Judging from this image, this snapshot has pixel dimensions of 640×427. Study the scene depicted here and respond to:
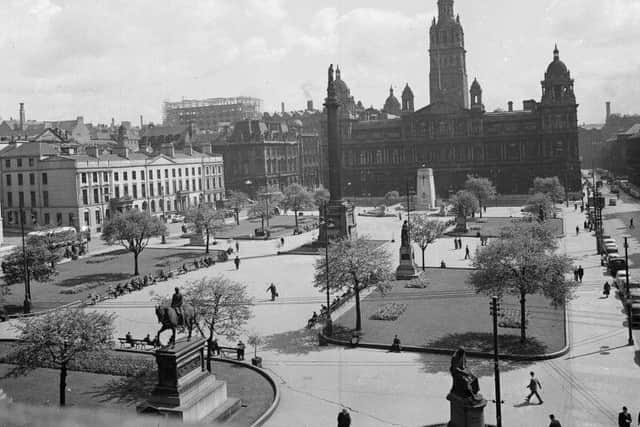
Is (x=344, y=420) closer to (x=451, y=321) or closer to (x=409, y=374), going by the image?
(x=409, y=374)

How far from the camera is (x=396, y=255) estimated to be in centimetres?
6194

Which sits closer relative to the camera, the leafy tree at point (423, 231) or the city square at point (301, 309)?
the city square at point (301, 309)

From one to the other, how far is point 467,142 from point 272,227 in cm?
5956

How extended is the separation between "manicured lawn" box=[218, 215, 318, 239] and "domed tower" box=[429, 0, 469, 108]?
247 feet

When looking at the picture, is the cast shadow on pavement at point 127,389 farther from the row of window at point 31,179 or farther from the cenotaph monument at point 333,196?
the row of window at point 31,179

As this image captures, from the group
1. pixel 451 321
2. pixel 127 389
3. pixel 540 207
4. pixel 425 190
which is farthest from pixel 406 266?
pixel 425 190

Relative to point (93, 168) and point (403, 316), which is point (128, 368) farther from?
point (93, 168)

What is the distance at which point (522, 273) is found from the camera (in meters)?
31.9

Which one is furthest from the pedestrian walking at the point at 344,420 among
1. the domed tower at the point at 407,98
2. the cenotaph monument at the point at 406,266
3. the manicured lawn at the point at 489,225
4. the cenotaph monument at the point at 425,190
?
the domed tower at the point at 407,98

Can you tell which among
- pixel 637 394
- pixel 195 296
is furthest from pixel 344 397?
pixel 637 394

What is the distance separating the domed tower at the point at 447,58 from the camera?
161625mm

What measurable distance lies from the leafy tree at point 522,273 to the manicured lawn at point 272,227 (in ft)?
160

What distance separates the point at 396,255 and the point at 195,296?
113 feet

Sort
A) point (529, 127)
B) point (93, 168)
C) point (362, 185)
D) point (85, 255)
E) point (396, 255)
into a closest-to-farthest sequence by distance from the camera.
→ point (396, 255)
point (85, 255)
point (93, 168)
point (529, 127)
point (362, 185)
